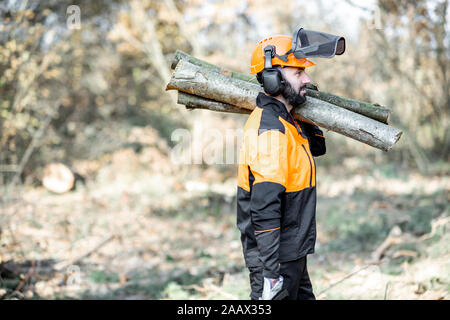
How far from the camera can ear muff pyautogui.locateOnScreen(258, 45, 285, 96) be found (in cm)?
262

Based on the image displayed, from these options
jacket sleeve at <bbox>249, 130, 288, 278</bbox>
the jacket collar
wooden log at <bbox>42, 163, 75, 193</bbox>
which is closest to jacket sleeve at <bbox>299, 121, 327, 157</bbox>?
the jacket collar

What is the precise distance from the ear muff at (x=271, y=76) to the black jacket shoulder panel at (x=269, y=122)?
0.48 ft

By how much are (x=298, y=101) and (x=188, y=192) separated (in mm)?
7417

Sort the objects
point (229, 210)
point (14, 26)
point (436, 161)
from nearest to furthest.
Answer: point (14, 26) < point (229, 210) < point (436, 161)

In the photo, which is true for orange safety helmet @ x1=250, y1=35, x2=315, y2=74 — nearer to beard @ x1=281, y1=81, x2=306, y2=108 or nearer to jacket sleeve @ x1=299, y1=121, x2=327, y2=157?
beard @ x1=281, y1=81, x2=306, y2=108

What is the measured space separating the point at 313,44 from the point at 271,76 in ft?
1.23

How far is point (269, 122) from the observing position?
257cm

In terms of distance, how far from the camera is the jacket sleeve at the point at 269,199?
2389 mm

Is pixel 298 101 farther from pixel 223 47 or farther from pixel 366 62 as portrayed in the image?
pixel 366 62

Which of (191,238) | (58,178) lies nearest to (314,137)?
(191,238)

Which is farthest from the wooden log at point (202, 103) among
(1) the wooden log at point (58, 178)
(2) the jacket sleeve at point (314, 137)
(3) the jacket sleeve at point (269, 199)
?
(1) the wooden log at point (58, 178)

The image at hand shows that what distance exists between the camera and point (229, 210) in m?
8.75

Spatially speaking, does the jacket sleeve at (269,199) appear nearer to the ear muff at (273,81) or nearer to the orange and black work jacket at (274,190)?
the orange and black work jacket at (274,190)

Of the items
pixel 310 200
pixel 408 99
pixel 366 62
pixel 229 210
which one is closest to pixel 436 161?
pixel 408 99
